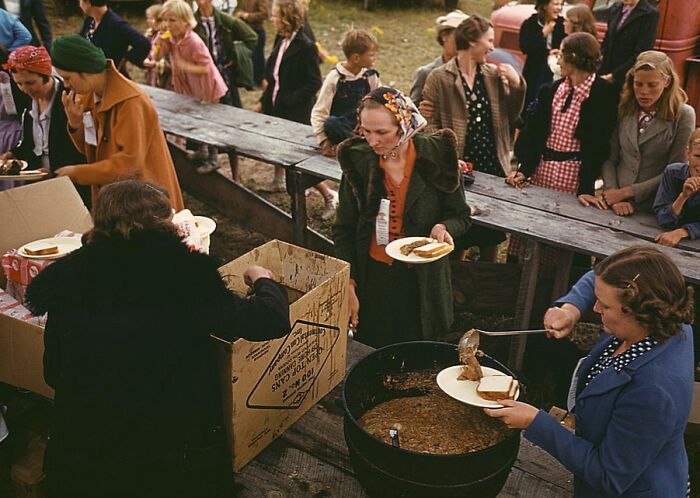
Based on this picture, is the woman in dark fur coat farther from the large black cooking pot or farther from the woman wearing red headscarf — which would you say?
the woman wearing red headscarf

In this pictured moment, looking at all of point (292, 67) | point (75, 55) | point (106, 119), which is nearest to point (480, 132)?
point (292, 67)

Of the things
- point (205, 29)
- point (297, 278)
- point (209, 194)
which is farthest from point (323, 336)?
point (205, 29)

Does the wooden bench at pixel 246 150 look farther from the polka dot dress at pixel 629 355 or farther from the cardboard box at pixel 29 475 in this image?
the polka dot dress at pixel 629 355

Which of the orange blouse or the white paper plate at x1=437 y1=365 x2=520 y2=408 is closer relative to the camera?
the white paper plate at x1=437 y1=365 x2=520 y2=408

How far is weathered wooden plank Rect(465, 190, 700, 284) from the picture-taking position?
3618 millimetres

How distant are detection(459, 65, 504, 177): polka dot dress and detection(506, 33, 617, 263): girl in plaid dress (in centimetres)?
28

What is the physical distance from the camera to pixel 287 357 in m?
2.41

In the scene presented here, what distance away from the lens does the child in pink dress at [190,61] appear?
5.97 metres

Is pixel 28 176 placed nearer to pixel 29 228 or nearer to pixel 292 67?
pixel 29 228

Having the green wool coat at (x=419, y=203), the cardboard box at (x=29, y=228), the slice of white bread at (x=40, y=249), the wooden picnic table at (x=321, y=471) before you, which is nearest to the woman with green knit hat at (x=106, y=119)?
the cardboard box at (x=29, y=228)

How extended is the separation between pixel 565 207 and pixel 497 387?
239 cm

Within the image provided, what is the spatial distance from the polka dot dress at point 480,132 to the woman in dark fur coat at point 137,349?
3.05m

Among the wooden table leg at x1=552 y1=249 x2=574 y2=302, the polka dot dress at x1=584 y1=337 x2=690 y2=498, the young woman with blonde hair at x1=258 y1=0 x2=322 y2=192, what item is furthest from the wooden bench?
the polka dot dress at x1=584 y1=337 x2=690 y2=498

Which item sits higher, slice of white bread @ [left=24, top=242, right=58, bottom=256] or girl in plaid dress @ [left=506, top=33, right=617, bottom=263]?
girl in plaid dress @ [left=506, top=33, right=617, bottom=263]
